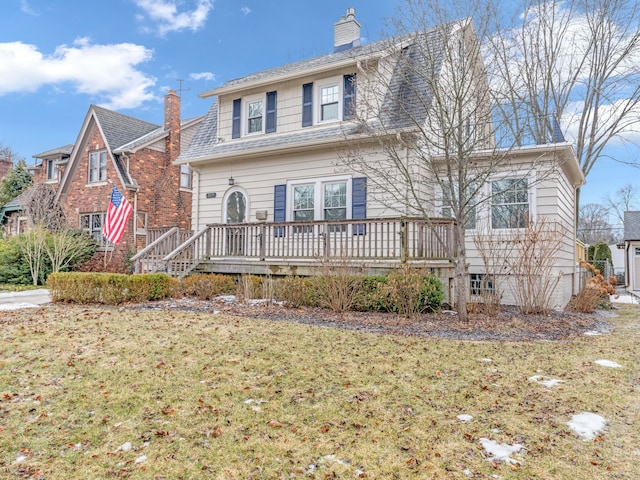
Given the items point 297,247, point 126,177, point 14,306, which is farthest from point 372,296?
point 126,177

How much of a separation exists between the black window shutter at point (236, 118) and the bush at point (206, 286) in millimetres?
5256

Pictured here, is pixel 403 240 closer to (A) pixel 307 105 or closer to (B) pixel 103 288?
(A) pixel 307 105

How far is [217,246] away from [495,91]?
792cm

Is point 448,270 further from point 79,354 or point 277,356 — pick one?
point 79,354

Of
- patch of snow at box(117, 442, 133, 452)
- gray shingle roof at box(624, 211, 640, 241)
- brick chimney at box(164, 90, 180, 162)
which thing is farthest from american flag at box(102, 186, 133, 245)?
gray shingle roof at box(624, 211, 640, 241)

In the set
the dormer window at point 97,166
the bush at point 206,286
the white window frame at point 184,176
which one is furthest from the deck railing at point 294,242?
the dormer window at point 97,166

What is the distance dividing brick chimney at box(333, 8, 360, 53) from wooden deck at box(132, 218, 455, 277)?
7.24 meters

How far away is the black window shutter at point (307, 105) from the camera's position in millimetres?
12289

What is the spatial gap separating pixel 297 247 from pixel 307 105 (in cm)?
450

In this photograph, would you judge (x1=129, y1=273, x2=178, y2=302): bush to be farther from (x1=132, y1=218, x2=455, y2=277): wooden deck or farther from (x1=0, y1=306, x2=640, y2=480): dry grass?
(x1=0, y1=306, x2=640, y2=480): dry grass

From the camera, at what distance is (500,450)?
3.07 metres

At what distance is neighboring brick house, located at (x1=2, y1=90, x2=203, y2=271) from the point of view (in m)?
17.7

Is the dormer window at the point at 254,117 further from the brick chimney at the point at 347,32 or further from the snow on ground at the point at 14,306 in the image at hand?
the snow on ground at the point at 14,306

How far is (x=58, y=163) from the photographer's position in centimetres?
2067
